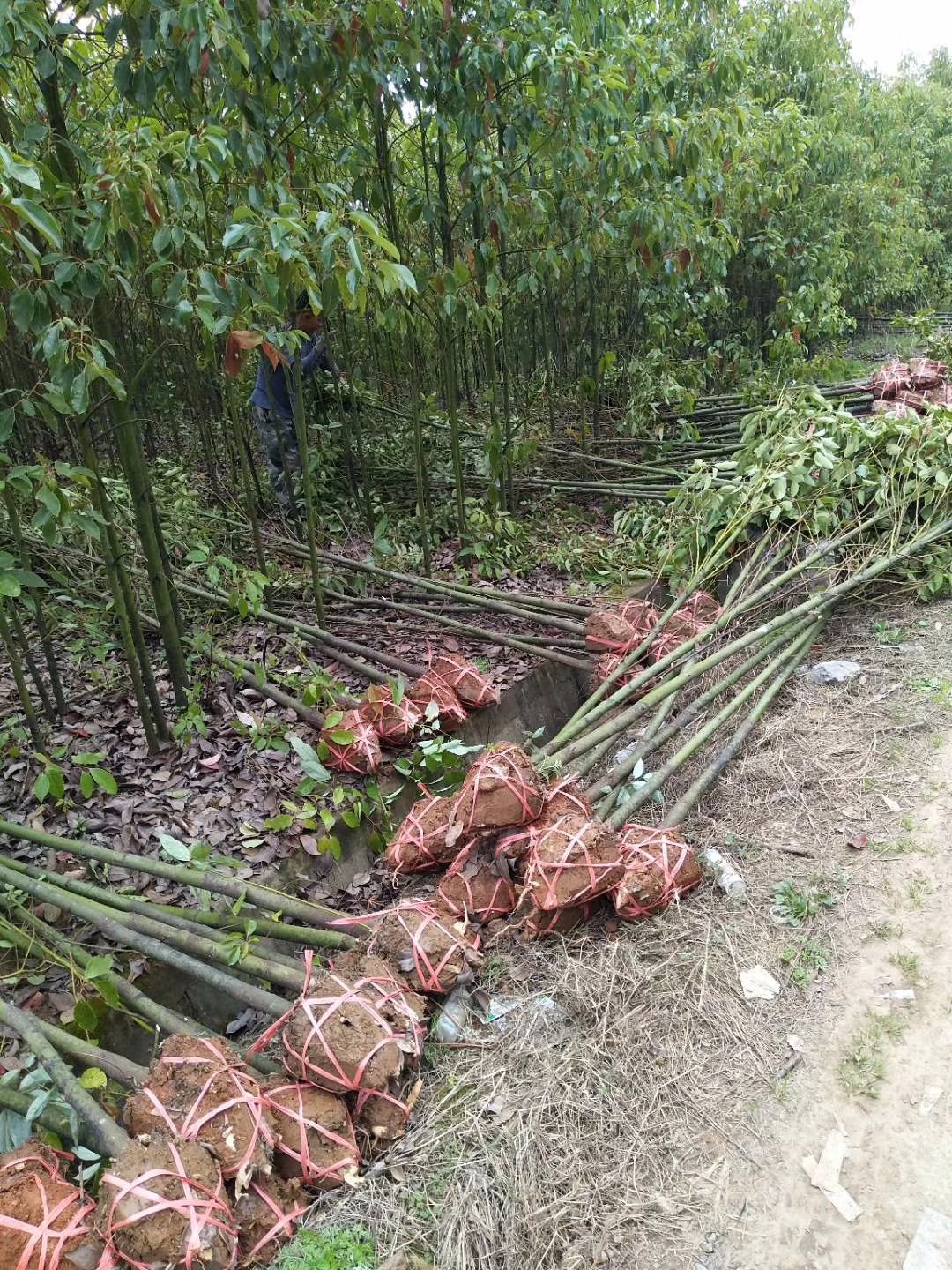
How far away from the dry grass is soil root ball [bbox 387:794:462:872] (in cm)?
39

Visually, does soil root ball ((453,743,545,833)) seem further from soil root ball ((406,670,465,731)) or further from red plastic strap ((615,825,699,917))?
soil root ball ((406,670,465,731))

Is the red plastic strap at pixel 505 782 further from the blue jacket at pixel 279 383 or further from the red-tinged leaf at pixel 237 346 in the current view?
the blue jacket at pixel 279 383

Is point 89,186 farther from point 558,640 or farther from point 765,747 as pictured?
point 765,747

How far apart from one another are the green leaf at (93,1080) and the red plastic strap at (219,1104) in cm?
15

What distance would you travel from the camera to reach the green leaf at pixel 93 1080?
164cm

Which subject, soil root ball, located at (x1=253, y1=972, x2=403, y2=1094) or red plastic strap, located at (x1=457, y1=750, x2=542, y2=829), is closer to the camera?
soil root ball, located at (x1=253, y1=972, x2=403, y2=1094)

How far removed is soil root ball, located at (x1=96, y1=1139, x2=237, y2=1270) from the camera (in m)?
1.34

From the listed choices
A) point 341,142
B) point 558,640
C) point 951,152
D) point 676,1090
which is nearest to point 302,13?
point 341,142

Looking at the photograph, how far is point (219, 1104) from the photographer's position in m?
1.56

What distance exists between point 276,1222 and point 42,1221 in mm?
440

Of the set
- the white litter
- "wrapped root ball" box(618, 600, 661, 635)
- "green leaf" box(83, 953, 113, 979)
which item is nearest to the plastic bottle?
the white litter

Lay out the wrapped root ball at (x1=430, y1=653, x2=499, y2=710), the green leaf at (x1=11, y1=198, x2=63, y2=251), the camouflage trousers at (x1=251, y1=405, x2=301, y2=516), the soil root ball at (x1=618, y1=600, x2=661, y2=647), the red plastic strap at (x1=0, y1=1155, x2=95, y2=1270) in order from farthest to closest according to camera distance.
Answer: the camouflage trousers at (x1=251, y1=405, x2=301, y2=516), the soil root ball at (x1=618, y1=600, x2=661, y2=647), the wrapped root ball at (x1=430, y1=653, x2=499, y2=710), the green leaf at (x1=11, y1=198, x2=63, y2=251), the red plastic strap at (x1=0, y1=1155, x2=95, y2=1270)

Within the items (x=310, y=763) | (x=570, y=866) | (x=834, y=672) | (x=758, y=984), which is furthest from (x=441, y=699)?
(x=834, y=672)

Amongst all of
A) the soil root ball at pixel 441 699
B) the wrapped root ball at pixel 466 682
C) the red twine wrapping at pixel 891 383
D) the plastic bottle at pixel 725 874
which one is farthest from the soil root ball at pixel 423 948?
the red twine wrapping at pixel 891 383
